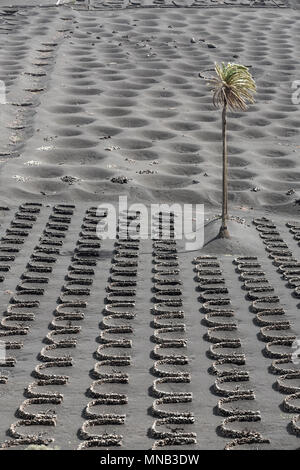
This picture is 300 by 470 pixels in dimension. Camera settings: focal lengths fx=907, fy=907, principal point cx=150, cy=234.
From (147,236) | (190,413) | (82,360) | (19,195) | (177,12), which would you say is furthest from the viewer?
(177,12)

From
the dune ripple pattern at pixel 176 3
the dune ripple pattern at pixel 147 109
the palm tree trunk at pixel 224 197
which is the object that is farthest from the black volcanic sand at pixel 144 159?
the dune ripple pattern at pixel 176 3

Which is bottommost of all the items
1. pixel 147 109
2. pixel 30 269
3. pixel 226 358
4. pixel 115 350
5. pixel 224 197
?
pixel 147 109

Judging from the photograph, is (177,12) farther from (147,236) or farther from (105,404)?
(105,404)

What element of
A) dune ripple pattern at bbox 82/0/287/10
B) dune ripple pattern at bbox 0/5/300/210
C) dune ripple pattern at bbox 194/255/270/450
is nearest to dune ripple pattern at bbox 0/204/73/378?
dune ripple pattern at bbox 0/5/300/210

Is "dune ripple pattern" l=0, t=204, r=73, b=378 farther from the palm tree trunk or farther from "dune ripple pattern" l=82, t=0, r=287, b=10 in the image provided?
"dune ripple pattern" l=82, t=0, r=287, b=10

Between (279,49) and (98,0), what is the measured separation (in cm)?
1410

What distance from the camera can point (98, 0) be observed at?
5338 cm

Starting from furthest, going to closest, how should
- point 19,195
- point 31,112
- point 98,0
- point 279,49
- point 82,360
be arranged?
point 98,0 → point 279,49 → point 31,112 → point 19,195 → point 82,360

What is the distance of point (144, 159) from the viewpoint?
29.8 meters

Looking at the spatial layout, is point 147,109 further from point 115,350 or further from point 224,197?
point 115,350

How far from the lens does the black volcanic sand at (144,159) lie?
1664 centimetres

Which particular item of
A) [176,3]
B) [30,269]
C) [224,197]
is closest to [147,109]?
[224,197]

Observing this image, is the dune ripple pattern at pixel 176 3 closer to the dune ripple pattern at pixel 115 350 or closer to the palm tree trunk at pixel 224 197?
the dune ripple pattern at pixel 115 350
